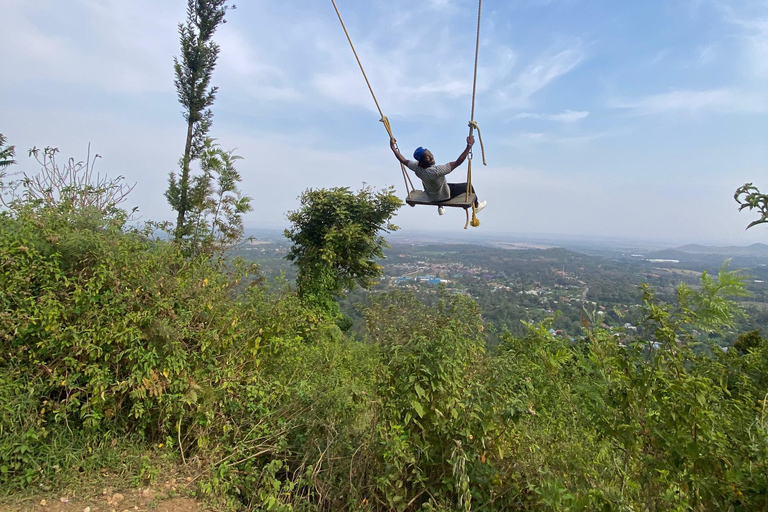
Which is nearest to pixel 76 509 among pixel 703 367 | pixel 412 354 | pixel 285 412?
pixel 285 412

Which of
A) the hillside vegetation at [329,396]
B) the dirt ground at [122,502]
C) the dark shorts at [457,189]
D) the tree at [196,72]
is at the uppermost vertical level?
the tree at [196,72]

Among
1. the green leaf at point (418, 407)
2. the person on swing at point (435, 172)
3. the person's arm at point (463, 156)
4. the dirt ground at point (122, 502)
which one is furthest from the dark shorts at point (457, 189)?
the dirt ground at point (122, 502)

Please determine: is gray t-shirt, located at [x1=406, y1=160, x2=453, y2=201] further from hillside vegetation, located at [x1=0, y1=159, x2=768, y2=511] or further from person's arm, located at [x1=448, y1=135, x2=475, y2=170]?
hillside vegetation, located at [x1=0, y1=159, x2=768, y2=511]

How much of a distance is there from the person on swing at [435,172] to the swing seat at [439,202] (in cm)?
6

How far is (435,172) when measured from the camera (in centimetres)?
428

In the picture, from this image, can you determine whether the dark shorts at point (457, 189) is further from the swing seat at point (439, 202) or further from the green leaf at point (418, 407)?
the green leaf at point (418, 407)

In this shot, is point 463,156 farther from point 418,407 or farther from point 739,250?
point 739,250

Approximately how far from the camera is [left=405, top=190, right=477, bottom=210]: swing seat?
4473 millimetres

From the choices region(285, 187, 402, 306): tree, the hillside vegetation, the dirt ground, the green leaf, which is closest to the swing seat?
the hillside vegetation

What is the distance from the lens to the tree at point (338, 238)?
37.4 feet

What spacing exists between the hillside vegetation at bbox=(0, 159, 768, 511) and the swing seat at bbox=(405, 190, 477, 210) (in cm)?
153

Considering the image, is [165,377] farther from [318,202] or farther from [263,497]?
[318,202]

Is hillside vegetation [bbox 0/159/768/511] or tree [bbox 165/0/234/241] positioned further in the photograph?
tree [bbox 165/0/234/241]

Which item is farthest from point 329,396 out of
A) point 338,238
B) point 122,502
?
point 338,238
